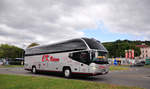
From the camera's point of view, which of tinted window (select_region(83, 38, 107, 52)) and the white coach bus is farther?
tinted window (select_region(83, 38, 107, 52))

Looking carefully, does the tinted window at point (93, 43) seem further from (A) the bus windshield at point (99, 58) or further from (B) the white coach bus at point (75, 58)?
(A) the bus windshield at point (99, 58)

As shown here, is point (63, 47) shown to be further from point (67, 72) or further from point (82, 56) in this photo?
point (82, 56)

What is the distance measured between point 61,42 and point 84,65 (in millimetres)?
4077

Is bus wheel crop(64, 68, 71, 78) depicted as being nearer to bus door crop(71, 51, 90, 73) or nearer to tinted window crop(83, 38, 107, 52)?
bus door crop(71, 51, 90, 73)

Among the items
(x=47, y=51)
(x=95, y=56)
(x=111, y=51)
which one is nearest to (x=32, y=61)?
(x=47, y=51)

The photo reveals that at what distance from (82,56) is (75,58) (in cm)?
88

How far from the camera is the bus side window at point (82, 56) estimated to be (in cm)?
1210

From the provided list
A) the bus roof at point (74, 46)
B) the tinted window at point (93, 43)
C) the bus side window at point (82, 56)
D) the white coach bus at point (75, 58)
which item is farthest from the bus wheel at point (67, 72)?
the tinted window at point (93, 43)

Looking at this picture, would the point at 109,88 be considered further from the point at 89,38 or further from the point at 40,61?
the point at 40,61

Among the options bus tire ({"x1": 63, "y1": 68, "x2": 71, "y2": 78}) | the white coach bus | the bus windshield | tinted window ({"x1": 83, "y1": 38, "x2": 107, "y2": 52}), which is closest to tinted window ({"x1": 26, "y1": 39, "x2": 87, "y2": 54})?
Answer: the white coach bus

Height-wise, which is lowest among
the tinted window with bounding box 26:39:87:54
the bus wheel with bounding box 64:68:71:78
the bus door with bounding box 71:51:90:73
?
the bus wheel with bounding box 64:68:71:78

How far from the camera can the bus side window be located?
39.7ft

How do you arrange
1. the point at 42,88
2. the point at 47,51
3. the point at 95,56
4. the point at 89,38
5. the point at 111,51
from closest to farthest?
the point at 42,88, the point at 95,56, the point at 89,38, the point at 47,51, the point at 111,51

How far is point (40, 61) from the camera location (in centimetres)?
1764
